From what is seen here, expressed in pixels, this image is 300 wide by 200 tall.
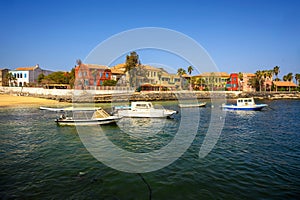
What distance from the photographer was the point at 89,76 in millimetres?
81062

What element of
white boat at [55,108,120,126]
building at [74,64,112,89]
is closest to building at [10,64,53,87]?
building at [74,64,112,89]

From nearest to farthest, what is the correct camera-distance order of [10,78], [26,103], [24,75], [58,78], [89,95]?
[26,103], [89,95], [58,78], [10,78], [24,75]

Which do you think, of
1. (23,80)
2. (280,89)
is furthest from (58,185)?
(280,89)

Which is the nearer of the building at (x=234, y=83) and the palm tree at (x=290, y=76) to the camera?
the building at (x=234, y=83)

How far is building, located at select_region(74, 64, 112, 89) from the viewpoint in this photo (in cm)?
7809

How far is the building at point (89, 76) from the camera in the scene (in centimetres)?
7809

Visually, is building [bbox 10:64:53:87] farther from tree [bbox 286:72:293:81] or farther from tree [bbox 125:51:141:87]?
tree [bbox 286:72:293:81]

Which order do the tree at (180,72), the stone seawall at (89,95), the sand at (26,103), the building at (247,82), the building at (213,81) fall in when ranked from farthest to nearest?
the building at (247,82) → the tree at (180,72) → the building at (213,81) → the stone seawall at (89,95) → the sand at (26,103)

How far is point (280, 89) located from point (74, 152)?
134 m

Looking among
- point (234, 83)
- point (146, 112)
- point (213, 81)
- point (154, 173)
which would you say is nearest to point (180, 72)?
point (213, 81)

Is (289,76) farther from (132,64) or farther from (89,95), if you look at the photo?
(89,95)

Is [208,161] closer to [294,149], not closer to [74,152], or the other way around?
[294,149]

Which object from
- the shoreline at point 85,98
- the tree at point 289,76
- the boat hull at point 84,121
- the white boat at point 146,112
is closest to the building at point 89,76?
the shoreline at point 85,98

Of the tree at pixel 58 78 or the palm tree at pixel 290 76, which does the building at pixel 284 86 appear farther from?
the tree at pixel 58 78
